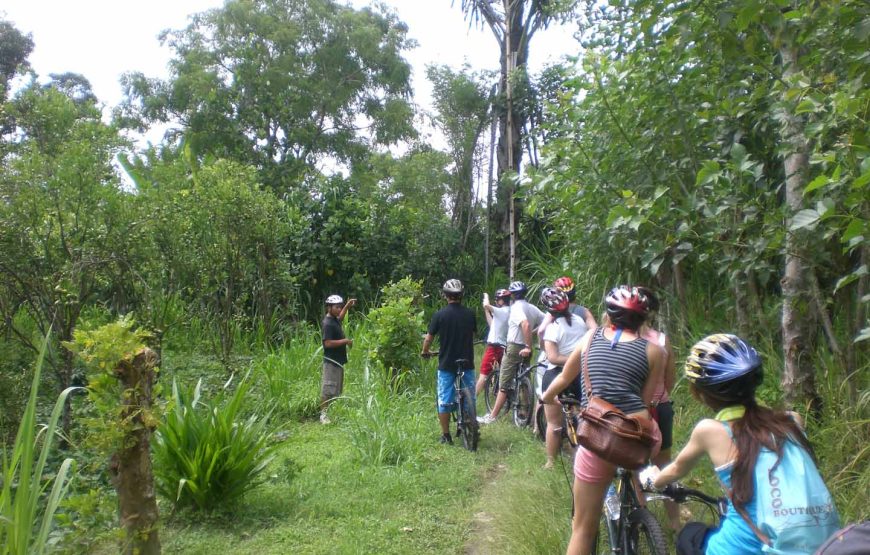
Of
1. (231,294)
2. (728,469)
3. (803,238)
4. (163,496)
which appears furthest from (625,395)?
(231,294)

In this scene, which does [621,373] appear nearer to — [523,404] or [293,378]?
[523,404]

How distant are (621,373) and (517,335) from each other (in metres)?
4.88

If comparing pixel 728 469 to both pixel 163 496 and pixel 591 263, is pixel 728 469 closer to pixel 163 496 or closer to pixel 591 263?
pixel 163 496

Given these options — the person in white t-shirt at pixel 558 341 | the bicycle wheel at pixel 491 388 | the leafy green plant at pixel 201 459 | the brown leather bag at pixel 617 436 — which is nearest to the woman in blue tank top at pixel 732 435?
the brown leather bag at pixel 617 436

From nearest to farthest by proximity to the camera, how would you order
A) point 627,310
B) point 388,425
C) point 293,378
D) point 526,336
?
1. point 627,310
2. point 388,425
3. point 526,336
4. point 293,378

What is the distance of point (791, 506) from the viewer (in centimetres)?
232

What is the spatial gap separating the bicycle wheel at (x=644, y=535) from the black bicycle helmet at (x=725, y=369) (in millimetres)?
1095

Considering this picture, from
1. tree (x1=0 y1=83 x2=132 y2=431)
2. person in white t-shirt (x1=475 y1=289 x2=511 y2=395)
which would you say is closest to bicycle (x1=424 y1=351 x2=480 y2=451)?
person in white t-shirt (x1=475 y1=289 x2=511 y2=395)

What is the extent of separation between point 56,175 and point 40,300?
1189 mm

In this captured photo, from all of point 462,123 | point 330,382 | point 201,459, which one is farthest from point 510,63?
point 201,459

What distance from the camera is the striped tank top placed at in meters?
3.69

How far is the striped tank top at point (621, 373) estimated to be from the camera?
369 centimetres

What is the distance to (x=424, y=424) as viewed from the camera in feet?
28.5

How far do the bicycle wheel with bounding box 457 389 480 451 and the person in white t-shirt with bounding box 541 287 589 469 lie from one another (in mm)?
1353
